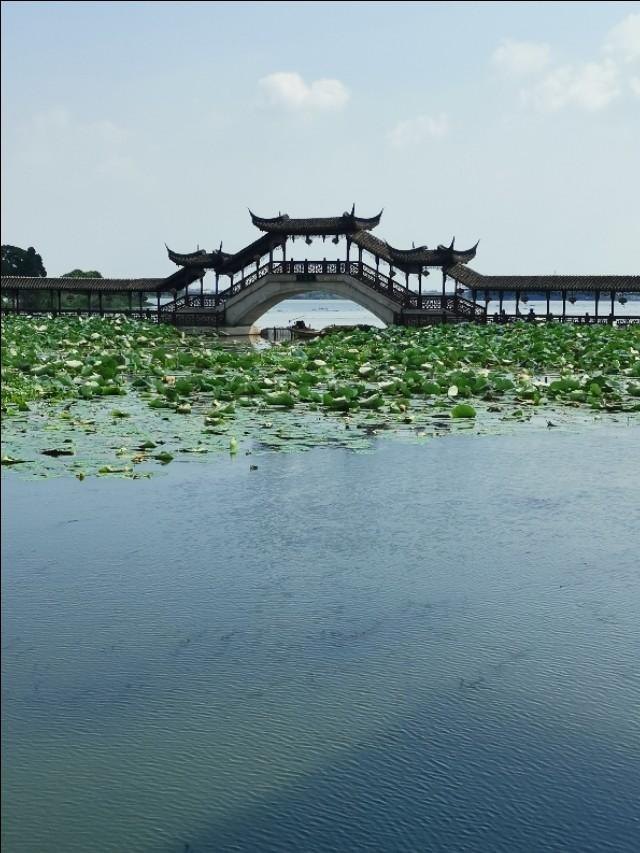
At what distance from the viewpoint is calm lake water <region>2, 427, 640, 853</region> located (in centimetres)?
366

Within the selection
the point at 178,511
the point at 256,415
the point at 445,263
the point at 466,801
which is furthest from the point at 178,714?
the point at 445,263

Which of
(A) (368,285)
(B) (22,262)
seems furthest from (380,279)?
(B) (22,262)

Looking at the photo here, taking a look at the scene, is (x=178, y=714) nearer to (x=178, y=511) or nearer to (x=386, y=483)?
(x=178, y=511)

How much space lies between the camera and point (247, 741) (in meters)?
4.19

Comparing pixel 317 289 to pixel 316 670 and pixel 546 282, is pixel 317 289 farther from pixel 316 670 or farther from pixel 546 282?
pixel 316 670

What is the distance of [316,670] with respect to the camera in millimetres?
4910

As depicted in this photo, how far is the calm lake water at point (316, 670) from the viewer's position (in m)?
3.66

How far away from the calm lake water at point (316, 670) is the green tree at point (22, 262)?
148 feet

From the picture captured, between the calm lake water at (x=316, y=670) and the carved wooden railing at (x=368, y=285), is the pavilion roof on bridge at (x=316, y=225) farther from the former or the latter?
the calm lake water at (x=316, y=670)

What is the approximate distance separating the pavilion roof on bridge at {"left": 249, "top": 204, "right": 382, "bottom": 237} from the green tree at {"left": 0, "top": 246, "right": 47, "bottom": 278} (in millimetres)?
19697

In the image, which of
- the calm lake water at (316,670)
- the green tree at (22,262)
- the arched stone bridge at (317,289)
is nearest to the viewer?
the calm lake water at (316,670)

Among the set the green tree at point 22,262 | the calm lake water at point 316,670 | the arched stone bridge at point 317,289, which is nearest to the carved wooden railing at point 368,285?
the arched stone bridge at point 317,289

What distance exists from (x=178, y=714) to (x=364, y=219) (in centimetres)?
3101

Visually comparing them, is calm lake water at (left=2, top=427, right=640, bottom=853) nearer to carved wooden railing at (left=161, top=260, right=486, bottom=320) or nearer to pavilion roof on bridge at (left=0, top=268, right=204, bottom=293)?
carved wooden railing at (left=161, top=260, right=486, bottom=320)
